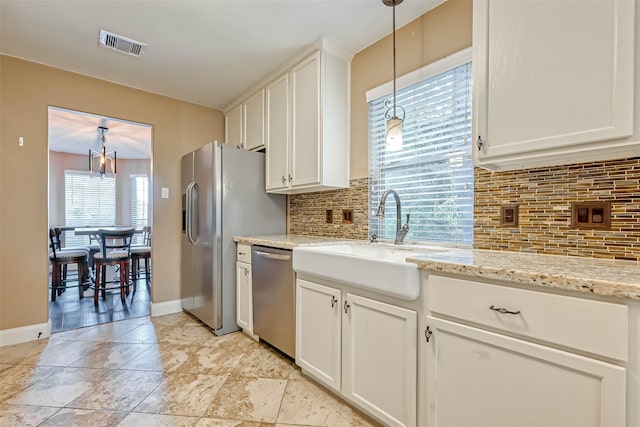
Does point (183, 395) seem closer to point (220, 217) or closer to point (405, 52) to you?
point (220, 217)

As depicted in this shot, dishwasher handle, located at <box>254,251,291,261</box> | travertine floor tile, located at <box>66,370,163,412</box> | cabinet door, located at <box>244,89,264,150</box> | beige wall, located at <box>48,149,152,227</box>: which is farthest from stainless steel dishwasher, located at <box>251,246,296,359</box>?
beige wall, located at <box>48,149,152,227</box>

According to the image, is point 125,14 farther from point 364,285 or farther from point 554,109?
point 554,109

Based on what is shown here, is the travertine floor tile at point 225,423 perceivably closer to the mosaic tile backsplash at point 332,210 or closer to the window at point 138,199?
the mosaic tile backsplash at point 332,210

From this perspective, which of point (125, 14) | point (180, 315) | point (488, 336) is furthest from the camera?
point (180, 315)

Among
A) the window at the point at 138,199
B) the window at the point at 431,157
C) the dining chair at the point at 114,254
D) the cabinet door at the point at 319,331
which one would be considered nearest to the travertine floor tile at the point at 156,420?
the cabinet door at the point at 319,331

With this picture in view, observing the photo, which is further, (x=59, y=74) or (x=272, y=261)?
(x=59, y=74)

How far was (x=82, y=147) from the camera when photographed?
5.34 meters

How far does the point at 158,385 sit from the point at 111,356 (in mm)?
699

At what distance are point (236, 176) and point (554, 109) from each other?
2.31 meters

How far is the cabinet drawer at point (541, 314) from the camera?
0.84m

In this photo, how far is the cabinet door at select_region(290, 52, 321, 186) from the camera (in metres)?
2.36

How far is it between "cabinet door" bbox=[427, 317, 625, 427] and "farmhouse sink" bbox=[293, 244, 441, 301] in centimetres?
19

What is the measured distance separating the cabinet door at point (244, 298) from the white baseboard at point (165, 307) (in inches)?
41.6

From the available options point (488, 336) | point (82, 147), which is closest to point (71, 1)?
point (488, 336)
